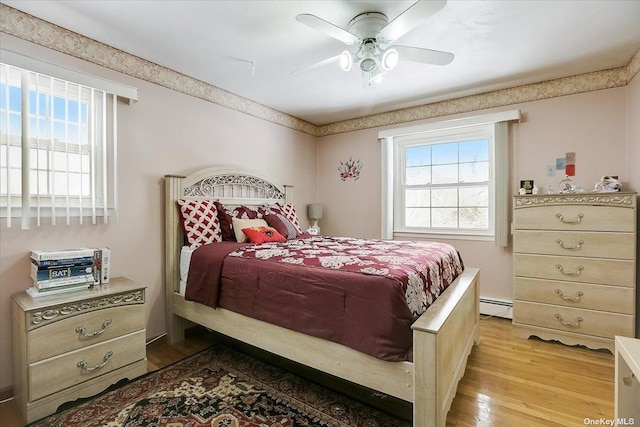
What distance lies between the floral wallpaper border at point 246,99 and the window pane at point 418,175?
614 mm

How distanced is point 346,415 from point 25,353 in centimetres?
173

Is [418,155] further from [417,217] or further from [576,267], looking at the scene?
[576,267]

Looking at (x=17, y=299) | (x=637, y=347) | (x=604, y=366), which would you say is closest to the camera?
(x=637, y=347)

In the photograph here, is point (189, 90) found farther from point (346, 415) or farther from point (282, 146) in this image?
point (346, 415)

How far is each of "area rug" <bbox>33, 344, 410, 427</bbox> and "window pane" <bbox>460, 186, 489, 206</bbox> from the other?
2623mm

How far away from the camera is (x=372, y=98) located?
345cm

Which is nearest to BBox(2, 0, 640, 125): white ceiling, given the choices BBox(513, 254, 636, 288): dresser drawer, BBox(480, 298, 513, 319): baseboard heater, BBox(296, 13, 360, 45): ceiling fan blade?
BBox(296, 13, 360, 45): ceiling fan blade

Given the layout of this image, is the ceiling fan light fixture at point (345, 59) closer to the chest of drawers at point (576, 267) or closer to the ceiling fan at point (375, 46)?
the ceiling fan at point (375, 46)

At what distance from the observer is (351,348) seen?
1.53 m

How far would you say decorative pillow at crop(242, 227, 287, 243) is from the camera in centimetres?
267

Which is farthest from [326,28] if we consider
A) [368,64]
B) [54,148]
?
[54,148]

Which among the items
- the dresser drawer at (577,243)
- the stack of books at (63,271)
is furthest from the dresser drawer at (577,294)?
A: the stack of books at (63,271)

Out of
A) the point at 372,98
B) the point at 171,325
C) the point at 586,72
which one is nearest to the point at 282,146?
the point at 372,98

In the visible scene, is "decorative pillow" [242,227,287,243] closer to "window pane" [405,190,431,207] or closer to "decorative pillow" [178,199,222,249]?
"decorative pillow" [178,199,222,249]
